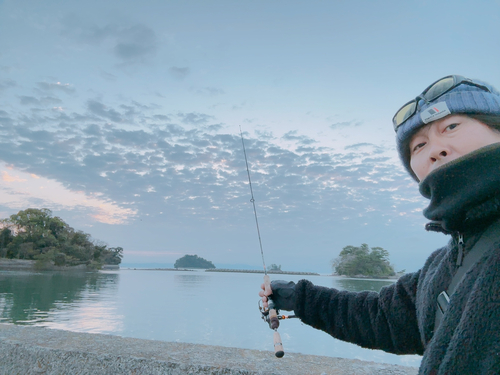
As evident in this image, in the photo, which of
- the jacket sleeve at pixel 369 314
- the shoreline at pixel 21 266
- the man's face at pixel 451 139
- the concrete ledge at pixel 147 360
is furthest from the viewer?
the shoreline at pixel 21 266

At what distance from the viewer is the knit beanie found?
985mm

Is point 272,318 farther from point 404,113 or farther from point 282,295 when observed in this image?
point 404,113

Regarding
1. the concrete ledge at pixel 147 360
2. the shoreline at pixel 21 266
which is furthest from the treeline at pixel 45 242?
the concrete ledge at pixel 147 360

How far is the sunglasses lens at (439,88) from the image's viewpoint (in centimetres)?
115

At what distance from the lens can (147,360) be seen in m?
1.57

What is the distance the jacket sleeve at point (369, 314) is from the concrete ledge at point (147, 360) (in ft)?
0.92

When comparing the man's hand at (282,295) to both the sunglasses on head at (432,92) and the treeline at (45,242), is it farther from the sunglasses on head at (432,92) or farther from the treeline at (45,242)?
the treeline at (45,242)

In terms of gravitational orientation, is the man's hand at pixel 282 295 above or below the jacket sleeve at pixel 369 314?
above

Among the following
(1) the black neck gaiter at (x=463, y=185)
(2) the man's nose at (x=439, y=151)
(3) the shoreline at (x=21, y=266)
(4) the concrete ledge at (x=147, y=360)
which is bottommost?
(4) the concrete ledge at (x=147, y=360)

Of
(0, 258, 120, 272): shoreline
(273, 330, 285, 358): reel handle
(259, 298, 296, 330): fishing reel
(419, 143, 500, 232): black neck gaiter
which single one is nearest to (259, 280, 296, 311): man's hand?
(259, 298, 296, 330): fishing reel

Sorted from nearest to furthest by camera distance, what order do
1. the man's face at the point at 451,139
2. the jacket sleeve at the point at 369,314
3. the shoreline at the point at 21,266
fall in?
the man's face at the point at 451,139 → the jacket sleeve at the point at 369,314 → the shoreline at the point at 21,266

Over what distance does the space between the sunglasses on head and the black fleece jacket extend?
1.25 ft

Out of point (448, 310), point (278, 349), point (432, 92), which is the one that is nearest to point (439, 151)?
point (432, 92)

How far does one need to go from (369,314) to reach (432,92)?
38.4 inches
